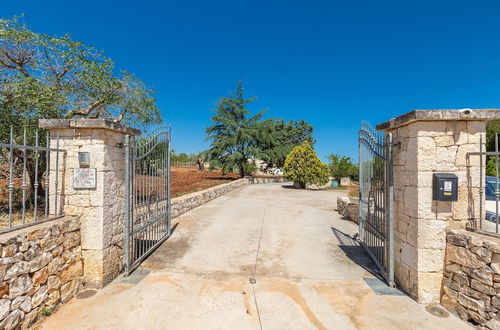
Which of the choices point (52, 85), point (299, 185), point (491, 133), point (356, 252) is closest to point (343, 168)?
point (299, 185)

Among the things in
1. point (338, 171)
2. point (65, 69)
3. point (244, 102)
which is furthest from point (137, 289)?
point (338, 171)

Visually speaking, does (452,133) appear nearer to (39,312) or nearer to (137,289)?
(137,289)

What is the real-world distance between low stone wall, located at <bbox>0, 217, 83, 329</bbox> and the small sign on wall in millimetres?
A: 510

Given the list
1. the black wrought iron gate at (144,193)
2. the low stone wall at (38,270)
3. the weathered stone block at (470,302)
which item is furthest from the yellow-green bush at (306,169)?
the low stone wall at (38,270)

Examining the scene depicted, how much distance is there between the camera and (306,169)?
55.9ft

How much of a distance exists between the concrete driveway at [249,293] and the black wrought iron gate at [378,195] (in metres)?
0.38

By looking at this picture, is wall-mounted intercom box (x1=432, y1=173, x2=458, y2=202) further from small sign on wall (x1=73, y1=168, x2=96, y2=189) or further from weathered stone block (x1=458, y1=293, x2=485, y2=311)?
small sign on wall (x1=73, y1=168, x2=96, y2=189)

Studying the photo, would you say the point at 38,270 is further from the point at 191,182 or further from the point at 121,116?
the point at 191,182

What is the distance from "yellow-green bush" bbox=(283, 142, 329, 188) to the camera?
17.0 m

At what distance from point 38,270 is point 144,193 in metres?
2.12

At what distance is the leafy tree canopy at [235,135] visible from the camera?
21609 millimetres

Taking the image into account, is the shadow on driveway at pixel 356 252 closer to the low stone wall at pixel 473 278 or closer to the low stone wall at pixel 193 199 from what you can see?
the low stone wall at pixel 473 278

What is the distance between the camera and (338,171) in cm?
2344

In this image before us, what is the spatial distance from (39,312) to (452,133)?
579cm
